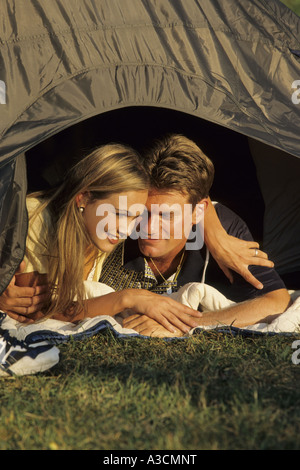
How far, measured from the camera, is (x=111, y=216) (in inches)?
135

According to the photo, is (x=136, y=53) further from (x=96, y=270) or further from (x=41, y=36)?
(x=96, y=270)

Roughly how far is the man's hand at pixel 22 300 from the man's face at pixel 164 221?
610 mm

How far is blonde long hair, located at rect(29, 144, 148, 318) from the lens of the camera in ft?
11.1

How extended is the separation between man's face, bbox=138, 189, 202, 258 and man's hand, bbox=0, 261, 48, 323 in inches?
24.0

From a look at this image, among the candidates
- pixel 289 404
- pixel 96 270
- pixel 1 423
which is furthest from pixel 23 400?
pixel 96 270

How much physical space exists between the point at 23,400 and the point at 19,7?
1696 millimetres

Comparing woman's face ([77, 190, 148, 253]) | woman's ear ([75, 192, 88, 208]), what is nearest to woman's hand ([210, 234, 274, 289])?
woman's face ([77, 190, 148, 253])

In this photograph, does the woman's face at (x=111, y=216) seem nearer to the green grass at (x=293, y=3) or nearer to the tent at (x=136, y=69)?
the tent at (x=136, y=69)

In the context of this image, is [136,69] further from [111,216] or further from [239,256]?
[239,256]

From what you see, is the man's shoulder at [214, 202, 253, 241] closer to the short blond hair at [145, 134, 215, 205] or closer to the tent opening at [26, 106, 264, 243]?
the short blond hair at [145, 134, 215, 205]

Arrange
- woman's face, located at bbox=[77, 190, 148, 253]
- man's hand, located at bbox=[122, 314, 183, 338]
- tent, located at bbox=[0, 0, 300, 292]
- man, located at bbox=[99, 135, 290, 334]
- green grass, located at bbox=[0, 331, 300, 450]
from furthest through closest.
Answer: man, located at bbox=[99, 135, 290, 334] < woman's face, located at bbox=[77, 190, 148, 253] < man's hand, located at bbox=[122, 314, 183, 338] < tent, located at bbox=[0, 0, 300, 292] < green grass, located at bbox=[0, 331, 300, 450]

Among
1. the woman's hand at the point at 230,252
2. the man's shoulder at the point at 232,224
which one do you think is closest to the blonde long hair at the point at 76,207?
the woman's hand at the point at 230,252

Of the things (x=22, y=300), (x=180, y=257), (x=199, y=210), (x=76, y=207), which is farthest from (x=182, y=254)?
(x=22, y=300)

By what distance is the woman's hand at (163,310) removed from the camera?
11.1ft
